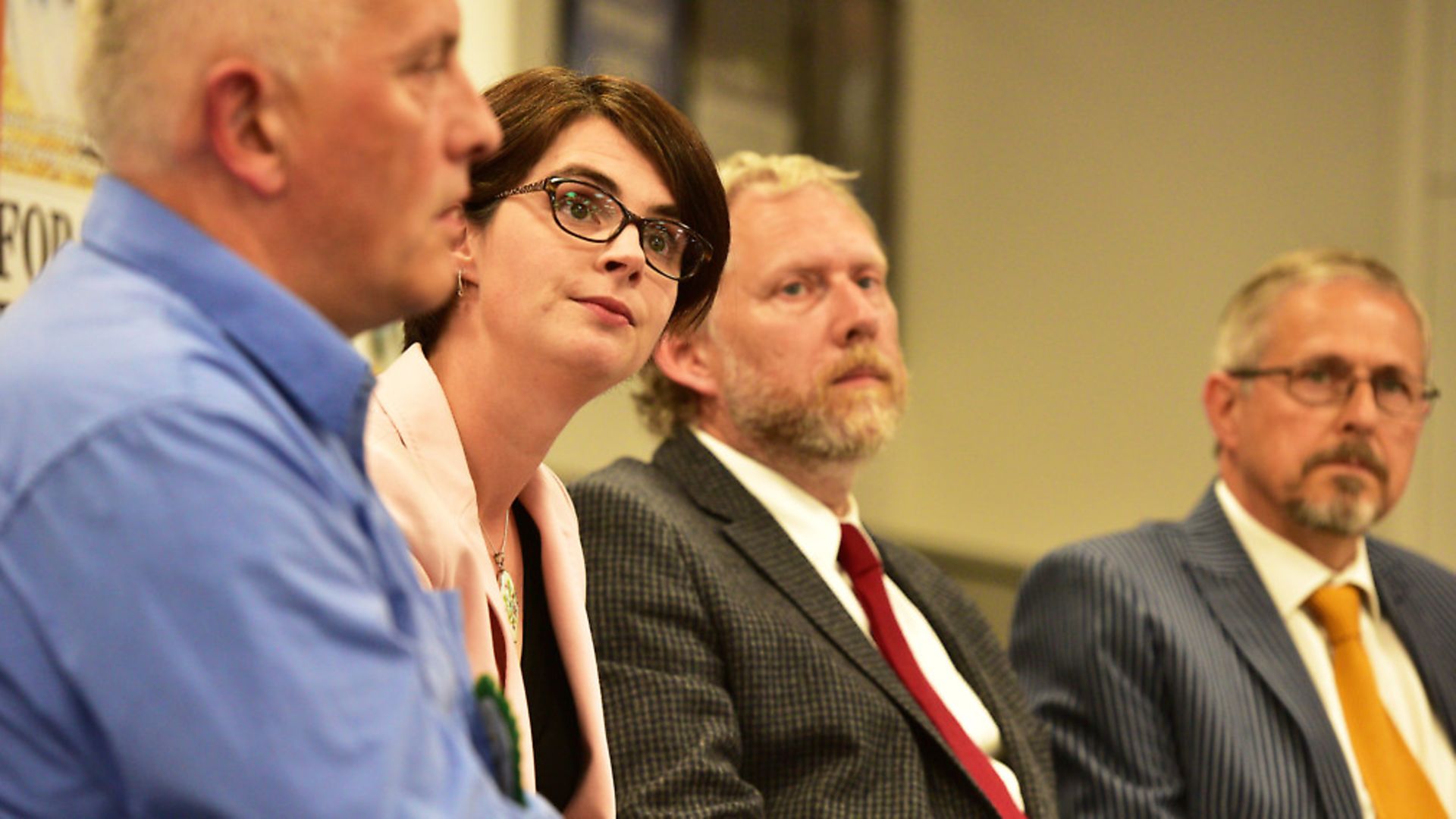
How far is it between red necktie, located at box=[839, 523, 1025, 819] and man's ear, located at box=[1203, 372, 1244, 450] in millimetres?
968

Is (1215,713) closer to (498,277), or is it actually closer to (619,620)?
(619,620)

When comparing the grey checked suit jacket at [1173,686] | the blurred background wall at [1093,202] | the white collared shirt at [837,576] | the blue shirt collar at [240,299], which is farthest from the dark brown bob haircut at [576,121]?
the blurred background wall at [1093,202]

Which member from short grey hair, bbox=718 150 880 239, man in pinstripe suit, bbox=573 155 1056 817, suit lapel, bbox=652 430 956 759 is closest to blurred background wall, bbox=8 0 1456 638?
short grey hair, bbox=718 150 880 239

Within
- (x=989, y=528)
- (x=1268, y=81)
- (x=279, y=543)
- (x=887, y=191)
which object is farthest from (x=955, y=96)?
(x=279, y=543)

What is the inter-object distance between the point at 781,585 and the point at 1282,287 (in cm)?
139

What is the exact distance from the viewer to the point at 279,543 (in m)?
0.91

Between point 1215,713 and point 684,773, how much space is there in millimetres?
1063

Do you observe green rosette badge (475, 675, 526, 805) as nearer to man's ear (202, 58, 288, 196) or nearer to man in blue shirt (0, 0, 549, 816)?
man in blue shirt (0, 0, 549, 816)

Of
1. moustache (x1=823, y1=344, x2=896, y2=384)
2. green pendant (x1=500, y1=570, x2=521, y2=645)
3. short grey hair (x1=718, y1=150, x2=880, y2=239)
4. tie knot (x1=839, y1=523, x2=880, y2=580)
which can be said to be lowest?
tie knot (x1=839, y1=523, x2=880, y2=580)

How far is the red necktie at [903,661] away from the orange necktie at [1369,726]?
76 cm

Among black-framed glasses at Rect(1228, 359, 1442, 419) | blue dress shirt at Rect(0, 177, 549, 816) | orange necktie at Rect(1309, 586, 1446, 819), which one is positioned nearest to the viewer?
blue dress shirt at Rect(0, 177, 549, 816)

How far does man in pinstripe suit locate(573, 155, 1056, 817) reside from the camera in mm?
2072

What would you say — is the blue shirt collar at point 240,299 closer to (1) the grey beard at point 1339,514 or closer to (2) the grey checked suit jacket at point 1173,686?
(2) the grey checked suit jacket at point 1173,686

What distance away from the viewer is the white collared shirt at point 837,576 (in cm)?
243
